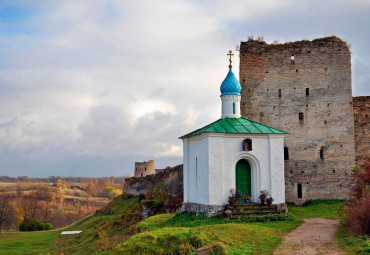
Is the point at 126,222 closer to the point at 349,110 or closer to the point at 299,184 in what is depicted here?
the point at 299,184

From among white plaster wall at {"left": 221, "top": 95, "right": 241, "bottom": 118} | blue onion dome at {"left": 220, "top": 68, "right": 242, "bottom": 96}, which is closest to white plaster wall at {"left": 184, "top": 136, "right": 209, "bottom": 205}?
white plaster wall at {"left": 221, "top": 95, "right": 241, "bottom": 118}

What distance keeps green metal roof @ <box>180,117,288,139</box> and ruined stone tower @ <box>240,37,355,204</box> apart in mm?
5422

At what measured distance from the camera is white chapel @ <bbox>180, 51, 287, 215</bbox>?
16.6 m

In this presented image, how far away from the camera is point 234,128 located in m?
17.3

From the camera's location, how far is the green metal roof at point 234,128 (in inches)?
672

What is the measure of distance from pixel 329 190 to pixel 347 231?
9.92 m

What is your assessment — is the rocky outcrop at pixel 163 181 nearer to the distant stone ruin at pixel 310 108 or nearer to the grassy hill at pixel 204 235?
the distant stone ruin at pixel 310 108

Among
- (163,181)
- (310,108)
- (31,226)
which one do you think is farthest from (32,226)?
(310,108)

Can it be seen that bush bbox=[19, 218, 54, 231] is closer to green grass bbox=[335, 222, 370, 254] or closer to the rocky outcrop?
the rocky outcrop

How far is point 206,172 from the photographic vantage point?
54.9ft

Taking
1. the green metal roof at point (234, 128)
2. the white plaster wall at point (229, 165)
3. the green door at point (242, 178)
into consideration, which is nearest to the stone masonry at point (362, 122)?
the green metal roof at point (234, 128)

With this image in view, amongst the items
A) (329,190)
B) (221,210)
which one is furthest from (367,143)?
(221,210)

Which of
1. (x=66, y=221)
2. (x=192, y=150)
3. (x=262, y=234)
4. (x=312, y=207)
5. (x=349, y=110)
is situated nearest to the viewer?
(x=262, y=234)

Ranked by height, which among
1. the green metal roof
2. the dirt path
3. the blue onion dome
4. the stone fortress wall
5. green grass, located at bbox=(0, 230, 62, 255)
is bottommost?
green grass, located at bbox=(0, 230, 62, 255)
